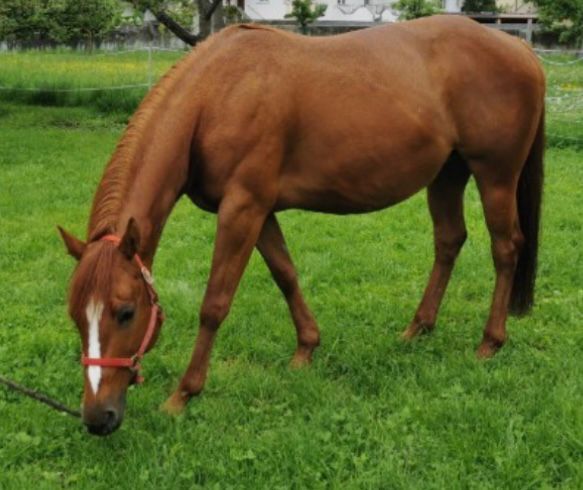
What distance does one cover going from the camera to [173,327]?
4566 millimetres

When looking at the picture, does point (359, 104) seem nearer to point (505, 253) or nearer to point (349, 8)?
point (505, 253)

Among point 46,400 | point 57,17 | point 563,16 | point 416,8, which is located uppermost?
point 46,400

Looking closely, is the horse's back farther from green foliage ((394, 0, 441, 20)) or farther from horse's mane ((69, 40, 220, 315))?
green foliage ((394, 0, 441, 20))

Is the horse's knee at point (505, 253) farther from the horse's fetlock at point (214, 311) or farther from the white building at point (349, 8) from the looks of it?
the white building at point (349, 8)

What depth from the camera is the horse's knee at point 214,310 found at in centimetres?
350

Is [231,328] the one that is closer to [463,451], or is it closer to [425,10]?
[463,451]

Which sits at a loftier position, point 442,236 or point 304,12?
point 442,236

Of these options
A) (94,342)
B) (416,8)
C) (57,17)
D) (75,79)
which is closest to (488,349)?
(94,342)

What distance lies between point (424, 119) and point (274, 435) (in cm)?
177

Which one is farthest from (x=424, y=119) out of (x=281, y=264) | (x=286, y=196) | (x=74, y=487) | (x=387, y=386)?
(x=74, y=487)

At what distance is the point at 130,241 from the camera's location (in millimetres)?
2803

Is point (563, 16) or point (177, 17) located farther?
point (563, 16)

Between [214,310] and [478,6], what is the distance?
3671cm

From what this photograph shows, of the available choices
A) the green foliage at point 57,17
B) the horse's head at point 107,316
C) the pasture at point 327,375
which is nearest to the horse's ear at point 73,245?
the horse's head at point 107,316
